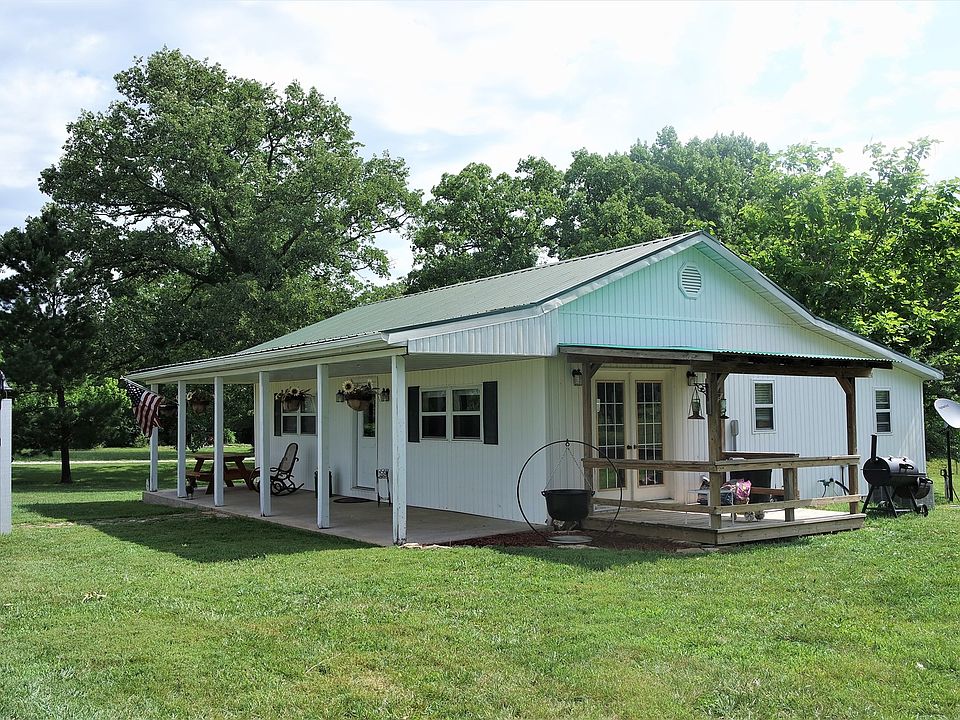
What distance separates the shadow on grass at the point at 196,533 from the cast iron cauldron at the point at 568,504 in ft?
7.82

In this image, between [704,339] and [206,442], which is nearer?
[704,339]

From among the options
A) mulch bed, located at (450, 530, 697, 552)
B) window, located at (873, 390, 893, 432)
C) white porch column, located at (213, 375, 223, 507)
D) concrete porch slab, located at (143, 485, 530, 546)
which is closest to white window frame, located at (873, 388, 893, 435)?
window, located at (873, 390, 893, 432)

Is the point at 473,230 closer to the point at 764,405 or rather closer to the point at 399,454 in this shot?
the point at 764,405

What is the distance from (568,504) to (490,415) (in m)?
2.29

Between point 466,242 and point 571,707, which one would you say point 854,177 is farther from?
point 571,707

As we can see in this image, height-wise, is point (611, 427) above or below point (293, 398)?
below

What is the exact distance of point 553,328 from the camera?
11.6 meters

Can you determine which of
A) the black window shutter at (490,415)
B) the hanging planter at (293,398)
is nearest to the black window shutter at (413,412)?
the black window shutter at (490,415)

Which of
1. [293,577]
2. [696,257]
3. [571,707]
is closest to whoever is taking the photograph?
[571,707]

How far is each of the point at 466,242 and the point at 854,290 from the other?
589 inches

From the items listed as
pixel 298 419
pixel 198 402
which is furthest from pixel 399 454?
pixel 198 402

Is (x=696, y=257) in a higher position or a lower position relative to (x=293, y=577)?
higher

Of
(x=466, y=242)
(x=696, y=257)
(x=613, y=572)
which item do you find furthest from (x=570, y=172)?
(x=613, y=572)

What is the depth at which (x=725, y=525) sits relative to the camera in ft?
34.8
